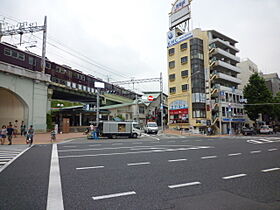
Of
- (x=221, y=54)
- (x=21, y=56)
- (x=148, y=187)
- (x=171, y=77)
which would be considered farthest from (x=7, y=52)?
(x=221, y=54)

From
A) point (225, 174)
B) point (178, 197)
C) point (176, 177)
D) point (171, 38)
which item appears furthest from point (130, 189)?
point (171, 38)

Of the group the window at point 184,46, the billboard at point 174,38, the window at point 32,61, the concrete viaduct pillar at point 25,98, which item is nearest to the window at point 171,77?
the window at point 184,46

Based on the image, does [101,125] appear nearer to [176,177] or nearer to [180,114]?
[176,177]

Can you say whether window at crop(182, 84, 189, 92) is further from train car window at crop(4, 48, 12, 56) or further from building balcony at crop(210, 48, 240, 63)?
train car window at crop(4, 48, 12, 56)

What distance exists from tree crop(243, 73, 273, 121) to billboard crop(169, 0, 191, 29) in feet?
65.4

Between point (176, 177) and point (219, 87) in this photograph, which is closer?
point (176, 177)

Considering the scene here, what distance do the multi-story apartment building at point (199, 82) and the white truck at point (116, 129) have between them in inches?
688

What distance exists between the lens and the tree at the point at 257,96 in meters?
38.8

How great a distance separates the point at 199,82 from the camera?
132 ft

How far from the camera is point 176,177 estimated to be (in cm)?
607

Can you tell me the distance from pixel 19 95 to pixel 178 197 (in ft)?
95.0

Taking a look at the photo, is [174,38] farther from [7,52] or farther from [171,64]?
[7,52]

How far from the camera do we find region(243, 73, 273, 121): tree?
38.8 m

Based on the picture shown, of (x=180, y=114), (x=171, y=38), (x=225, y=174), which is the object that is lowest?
(x=225, y=174)
